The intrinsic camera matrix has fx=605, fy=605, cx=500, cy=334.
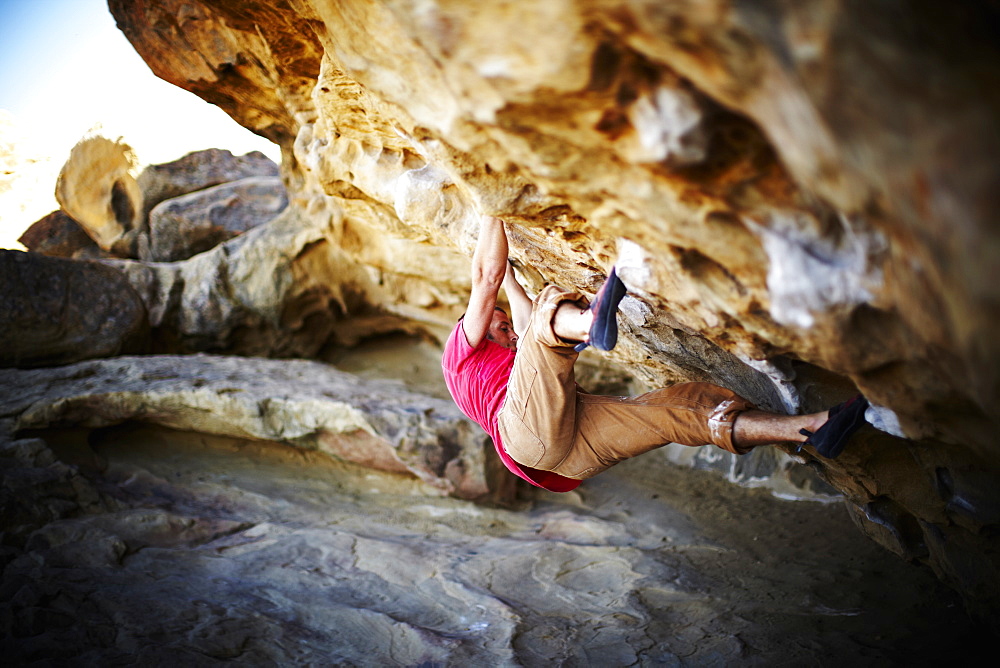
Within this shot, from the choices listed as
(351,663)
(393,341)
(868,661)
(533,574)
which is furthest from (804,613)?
(393,341)

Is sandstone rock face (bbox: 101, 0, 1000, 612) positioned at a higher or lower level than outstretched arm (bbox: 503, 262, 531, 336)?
higher

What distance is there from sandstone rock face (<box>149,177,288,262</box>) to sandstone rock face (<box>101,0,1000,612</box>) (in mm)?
6028

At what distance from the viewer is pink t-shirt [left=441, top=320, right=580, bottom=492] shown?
8.47 ft

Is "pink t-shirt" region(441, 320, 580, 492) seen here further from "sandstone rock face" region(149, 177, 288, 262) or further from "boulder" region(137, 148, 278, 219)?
"boulder" region(137, 148, 278, 219)

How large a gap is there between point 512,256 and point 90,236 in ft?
27.9

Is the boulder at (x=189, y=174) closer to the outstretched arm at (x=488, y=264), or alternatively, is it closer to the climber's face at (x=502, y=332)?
the climber's face at (x=502, y=332)

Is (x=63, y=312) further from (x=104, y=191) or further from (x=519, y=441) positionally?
(x=519, y=441)

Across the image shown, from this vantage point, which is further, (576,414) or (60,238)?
(60,238)

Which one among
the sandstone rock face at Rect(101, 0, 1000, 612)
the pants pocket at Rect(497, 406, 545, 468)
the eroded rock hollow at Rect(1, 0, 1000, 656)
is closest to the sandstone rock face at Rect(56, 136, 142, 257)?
the eroded rock hollow at Rect(1, 0, 1000, 656)

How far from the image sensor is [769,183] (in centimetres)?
126

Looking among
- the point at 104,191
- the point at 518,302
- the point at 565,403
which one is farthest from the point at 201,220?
the point at 565,403

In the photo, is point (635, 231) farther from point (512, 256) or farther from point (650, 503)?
point (650, 503)

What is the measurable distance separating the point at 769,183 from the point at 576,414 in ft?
4.26

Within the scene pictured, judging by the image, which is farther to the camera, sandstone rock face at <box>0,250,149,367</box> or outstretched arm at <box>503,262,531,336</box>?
sandstone rock face at <box>0,250,149,367</box>
